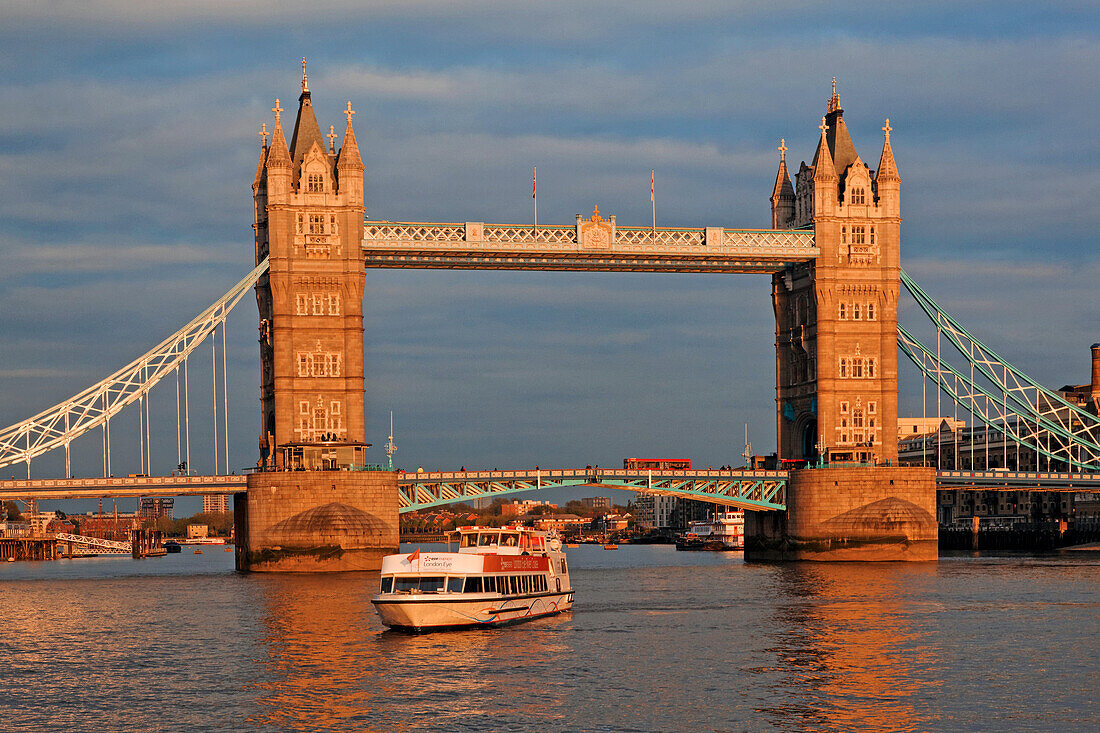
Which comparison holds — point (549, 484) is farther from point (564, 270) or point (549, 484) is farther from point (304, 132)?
point (304, 132)

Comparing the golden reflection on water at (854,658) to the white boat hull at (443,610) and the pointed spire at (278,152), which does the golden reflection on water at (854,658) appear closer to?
the white boat hull at (443,610)

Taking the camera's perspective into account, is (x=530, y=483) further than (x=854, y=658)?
Yes

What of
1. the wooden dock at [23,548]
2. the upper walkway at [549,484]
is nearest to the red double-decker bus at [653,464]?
the upper walkway at [549,484]

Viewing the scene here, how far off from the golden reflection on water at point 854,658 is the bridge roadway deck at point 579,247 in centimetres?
3337

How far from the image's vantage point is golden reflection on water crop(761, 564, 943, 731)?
4119 centimetres

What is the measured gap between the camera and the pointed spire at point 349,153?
106 meters

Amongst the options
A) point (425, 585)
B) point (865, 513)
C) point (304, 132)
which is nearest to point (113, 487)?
point (304, 132)

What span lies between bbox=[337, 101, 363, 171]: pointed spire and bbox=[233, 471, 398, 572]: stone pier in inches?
871

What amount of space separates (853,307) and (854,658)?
216ft

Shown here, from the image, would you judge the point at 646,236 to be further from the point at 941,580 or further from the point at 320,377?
the point at 941,580

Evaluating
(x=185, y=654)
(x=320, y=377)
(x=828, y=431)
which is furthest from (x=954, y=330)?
(x=185, y=654)

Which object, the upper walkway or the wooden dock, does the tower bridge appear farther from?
the wooden dock

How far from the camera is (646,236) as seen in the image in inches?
4358

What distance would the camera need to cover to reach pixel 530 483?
11050 cm
